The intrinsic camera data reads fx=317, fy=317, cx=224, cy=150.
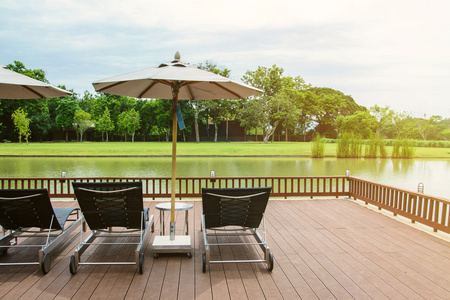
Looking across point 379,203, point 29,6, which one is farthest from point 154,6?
point 379,203

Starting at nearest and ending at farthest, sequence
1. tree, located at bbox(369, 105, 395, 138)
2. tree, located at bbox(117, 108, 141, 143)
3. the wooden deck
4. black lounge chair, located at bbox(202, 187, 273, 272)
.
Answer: the wooden deck < black lounge chair, located at bbox(202, 187, 273, 272) < tree, located at bbox(117, 108, 141, 143) < tree, located at bbox(369, 105, 395, 138)

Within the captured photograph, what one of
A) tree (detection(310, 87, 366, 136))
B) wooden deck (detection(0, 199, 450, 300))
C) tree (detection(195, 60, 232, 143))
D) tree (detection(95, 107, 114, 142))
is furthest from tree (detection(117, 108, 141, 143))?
wooden deck (detection(0, 199, 450, 300))

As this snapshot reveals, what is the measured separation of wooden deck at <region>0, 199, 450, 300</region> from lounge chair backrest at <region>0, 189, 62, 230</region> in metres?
0.40

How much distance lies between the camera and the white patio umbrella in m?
3.01

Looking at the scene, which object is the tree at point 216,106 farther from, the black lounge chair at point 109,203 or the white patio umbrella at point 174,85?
the black lounge chair at point 109,203

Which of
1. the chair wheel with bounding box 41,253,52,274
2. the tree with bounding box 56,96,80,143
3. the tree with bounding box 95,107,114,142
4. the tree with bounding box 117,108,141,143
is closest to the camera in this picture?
the chair wheel with bounding box 41,253,52,274

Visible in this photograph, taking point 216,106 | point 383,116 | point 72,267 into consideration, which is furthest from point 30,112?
point 383,116

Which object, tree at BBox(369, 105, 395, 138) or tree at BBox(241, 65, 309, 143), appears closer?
tree at BBox(241, 65, 309, 143)

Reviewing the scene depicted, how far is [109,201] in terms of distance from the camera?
10.3ft

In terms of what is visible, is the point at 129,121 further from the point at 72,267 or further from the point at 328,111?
the point at 72,267

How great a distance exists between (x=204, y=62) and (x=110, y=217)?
36.7 meters

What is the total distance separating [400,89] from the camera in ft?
158

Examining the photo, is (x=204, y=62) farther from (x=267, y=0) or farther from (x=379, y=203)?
(x=379, y=203)

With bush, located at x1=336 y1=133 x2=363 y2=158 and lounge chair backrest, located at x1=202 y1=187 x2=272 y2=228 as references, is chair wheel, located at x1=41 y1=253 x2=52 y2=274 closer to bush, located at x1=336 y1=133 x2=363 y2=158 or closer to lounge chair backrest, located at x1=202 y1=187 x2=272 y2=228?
lounge chair backrest, located at x1=202 y1=187 x2=272 y2=228
